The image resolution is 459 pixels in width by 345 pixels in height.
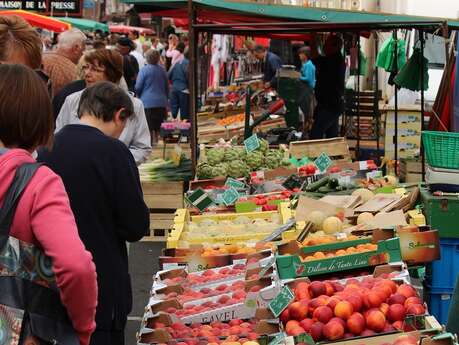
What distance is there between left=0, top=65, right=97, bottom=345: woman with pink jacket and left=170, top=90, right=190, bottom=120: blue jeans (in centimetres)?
1674

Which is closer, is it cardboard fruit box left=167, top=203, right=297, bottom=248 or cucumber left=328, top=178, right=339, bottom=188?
cardboard fruit box left=167, top=203, right=297, bottom=248

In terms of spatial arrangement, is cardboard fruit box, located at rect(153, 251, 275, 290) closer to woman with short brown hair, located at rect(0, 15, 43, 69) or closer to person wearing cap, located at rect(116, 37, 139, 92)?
woman with short brown hair, located at rect(0, 15, 43, 69)

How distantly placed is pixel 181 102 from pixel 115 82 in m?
13.2

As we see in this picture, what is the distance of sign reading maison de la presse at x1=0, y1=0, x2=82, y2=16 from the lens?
22.1 m

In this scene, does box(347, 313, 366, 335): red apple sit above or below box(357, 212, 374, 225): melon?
below

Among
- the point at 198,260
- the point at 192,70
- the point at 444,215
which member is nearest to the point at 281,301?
the point at 198,260

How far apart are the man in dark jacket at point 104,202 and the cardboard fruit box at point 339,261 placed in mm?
Result: 890

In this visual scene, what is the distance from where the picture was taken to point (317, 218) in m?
6.46

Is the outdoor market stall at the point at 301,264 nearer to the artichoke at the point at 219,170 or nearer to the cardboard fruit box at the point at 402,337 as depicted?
the cardboard fruit box at the point at 402,337

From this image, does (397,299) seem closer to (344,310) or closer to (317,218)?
(344,310)

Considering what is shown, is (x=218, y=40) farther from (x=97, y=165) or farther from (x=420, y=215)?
(x=97, y=165)

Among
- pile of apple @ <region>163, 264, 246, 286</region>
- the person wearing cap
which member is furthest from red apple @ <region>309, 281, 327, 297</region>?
the person wearing cap

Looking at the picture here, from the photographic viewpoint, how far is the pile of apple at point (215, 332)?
448cm

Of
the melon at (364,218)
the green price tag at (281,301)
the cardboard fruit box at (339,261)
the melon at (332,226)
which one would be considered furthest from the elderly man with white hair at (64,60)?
the green price tag at (281,301)
